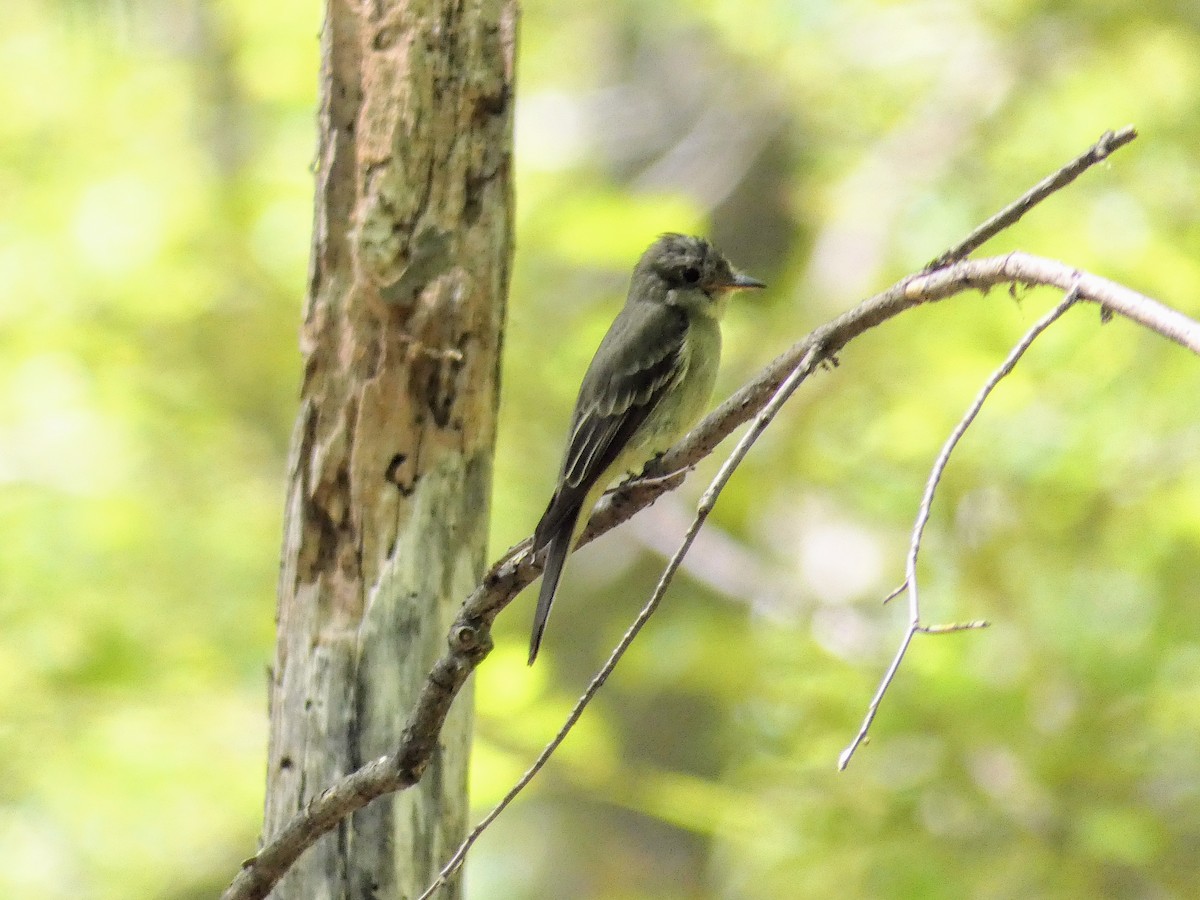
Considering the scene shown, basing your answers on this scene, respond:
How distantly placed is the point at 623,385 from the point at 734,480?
2126mm

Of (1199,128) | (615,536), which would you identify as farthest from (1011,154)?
(615,536)

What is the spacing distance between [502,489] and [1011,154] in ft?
10.8

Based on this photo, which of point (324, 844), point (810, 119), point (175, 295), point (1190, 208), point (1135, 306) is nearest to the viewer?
point (1135, 306)

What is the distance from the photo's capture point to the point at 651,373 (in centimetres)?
402

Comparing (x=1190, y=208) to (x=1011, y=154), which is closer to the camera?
(x=1190, y=208)

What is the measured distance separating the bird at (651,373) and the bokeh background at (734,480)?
1001 millimetres

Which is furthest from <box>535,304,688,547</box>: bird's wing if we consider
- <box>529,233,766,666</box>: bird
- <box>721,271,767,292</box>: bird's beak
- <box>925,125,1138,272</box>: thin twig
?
<box>925,125,1138,272</box>: thin twig

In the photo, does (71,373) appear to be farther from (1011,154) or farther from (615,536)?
(1011,154)

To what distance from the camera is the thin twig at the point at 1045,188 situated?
1.96 meters

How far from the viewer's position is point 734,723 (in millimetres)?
6422

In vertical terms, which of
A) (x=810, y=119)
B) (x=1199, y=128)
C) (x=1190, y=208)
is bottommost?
(x=1190, y=208)

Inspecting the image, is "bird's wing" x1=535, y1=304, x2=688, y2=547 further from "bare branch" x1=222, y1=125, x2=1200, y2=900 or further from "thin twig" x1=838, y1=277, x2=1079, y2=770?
"thin twig" x1=838, y1=277, x2=1079, y2=770

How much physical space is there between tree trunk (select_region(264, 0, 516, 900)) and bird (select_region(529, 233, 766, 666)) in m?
0.33

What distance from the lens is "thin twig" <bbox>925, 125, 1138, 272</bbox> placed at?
1.96 metres
